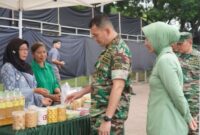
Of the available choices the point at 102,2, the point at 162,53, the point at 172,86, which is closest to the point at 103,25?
the point at 162,53

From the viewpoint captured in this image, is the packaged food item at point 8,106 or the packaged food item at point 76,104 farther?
the packaged food item at point 76,104

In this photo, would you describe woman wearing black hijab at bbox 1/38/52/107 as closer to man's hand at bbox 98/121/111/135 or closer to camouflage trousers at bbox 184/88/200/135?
man's hand at bbox 98/121/111/135

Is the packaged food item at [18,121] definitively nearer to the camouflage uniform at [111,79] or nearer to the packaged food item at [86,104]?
the camouflage uniform at [111,79]

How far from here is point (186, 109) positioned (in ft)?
8.31

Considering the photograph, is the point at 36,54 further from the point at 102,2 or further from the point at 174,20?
the point at 174,20

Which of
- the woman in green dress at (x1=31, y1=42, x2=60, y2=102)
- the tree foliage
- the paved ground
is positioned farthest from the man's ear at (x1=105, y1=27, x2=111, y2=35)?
the tree foliage

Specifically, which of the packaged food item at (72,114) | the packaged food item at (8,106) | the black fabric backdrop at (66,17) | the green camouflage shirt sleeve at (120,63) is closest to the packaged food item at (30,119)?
the packaged food item at (8,106)

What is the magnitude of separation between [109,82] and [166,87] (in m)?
0.50

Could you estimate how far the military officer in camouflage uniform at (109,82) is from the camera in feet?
8.80

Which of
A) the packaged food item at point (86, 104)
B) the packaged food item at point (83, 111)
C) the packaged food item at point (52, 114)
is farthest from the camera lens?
the packaged food item at point (86, 104)

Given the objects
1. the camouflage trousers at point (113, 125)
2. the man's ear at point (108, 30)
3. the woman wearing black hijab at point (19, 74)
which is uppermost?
the man's ear at point (108, 30)

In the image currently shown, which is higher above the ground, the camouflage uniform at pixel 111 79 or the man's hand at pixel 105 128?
the camouflage uniform at pixel 111 79

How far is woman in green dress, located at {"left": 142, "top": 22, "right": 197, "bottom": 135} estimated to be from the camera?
244cm

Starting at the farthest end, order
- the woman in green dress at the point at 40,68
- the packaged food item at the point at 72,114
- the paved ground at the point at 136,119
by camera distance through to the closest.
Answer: the paved ground at the point at 136,119 < the woman in green dress at the point at 40,68 < the packaged food item at the point at 72,114
